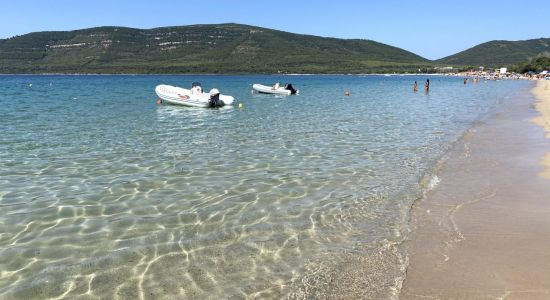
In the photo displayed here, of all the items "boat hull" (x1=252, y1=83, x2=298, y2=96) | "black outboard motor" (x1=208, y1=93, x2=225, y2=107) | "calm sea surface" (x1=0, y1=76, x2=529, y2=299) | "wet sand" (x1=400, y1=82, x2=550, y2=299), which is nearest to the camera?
"wet sand" (x1=400, y1=82, x2=550, y2=299)

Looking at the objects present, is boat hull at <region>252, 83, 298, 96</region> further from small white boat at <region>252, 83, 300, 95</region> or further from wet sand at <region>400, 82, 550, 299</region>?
wet sand at <region>400, 82, 550, 299</region>

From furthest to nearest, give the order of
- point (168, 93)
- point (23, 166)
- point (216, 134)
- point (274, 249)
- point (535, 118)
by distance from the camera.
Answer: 1. point (168, 93)
2. point (535, 118)
3. point (216, 134)
4. point (23, 166)
5. point (274, 249)

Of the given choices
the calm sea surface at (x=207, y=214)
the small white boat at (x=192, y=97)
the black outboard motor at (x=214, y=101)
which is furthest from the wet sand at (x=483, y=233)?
the small white boat at (x=192, y=97)

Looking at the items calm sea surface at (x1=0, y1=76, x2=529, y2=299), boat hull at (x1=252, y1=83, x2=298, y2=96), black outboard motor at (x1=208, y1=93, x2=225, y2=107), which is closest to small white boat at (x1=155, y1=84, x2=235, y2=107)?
black outboard motor at (x1=208, y1=93, x2=225, y2=107)

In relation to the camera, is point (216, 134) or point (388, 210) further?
point (216, 134)

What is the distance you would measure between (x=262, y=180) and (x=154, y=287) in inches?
200

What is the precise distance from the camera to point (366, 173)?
10.6m

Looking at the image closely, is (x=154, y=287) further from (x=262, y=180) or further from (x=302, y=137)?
(x=302, y=137)

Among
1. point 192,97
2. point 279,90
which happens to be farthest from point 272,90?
point 192,97

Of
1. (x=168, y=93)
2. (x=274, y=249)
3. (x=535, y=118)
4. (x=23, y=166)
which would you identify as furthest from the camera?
(x=168, y=93)

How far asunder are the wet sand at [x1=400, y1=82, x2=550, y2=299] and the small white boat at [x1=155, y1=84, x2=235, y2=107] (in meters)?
21.6

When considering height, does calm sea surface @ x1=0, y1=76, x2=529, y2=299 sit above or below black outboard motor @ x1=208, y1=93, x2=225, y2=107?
below

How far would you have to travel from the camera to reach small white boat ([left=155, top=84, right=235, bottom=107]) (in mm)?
30906

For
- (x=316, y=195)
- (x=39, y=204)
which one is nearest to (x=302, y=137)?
(x=316, y=195)
